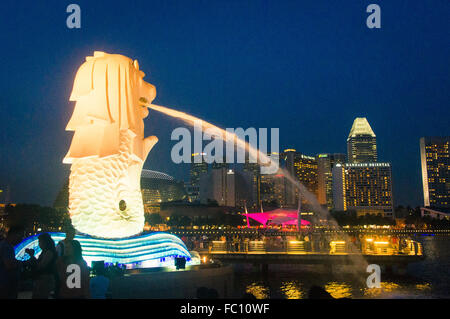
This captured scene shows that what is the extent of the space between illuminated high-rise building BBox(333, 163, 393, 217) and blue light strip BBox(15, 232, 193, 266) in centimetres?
17646

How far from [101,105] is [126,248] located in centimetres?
553

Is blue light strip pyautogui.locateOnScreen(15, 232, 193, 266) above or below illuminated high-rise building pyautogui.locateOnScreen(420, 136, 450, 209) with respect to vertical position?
below

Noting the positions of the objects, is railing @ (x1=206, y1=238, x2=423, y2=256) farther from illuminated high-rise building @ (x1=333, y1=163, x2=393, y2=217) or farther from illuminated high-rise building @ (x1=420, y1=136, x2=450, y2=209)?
illuminated high-rise building @ (x1=420, y1=136, x2=450, y2=209)

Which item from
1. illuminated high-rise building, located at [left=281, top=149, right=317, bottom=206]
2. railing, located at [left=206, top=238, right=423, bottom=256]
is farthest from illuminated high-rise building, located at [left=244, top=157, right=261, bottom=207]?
railing, located at [left=206, top=238, right=423, bottom=256]

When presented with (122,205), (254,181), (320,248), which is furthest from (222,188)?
(122,205)

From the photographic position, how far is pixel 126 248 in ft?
53.9

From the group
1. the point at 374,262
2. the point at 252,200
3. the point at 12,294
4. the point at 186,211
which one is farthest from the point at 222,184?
the point at 12,294

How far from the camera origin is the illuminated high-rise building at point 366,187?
18462cm

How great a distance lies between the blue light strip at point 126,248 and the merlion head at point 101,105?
10.8 ft

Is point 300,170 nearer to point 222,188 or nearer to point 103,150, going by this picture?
point 222,188

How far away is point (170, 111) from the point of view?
20.4 metres

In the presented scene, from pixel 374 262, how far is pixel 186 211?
308 ft

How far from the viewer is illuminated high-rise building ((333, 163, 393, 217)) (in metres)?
185

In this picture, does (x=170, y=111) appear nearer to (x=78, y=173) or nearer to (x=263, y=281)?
(x=78, y=173)
